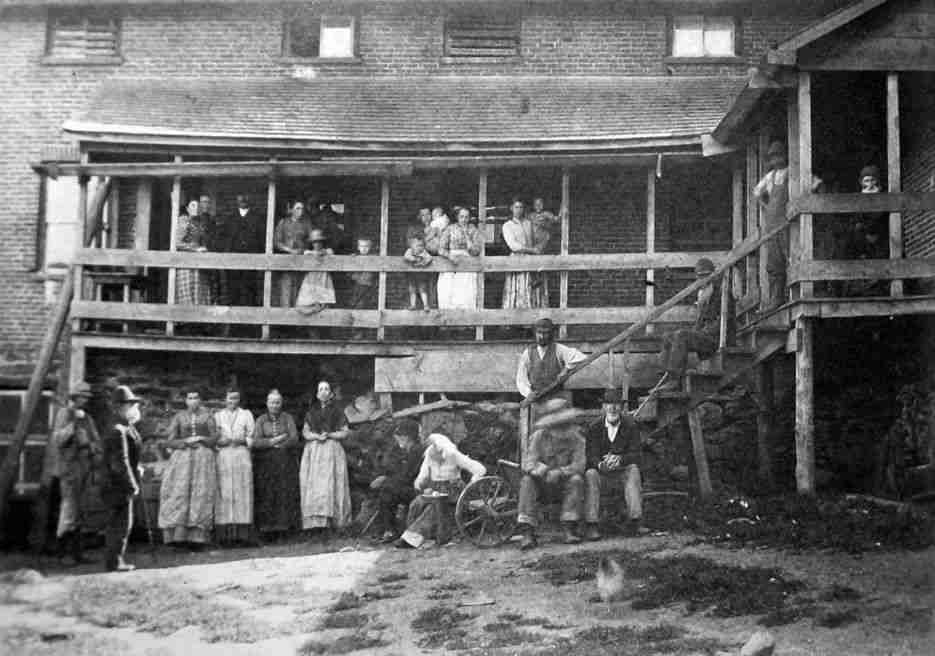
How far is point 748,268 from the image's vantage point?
10.6m

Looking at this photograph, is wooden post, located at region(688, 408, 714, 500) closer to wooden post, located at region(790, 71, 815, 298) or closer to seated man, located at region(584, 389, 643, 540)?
seated man, located at region(584, 389, 643, 540)

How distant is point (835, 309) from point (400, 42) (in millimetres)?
7585

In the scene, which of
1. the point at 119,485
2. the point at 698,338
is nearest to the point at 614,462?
the point at 698,338

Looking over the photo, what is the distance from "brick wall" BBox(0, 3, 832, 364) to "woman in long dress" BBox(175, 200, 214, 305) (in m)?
3.16

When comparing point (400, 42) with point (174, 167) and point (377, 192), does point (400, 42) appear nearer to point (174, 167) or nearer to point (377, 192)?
point (377, 192)

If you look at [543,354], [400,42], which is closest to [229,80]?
[400,42]

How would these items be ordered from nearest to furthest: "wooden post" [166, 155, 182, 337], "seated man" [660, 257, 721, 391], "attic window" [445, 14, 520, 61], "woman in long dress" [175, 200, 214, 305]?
"seated man" [660, 257, 721, 391] < "wooden post" [166, 155, 182, 337] < "woman in long dress" [175, 200, 214, 305] < "attic window" [445, 14, 520, 61]

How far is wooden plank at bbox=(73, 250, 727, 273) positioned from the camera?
11000mm

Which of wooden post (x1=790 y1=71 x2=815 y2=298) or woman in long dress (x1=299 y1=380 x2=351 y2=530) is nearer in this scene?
wooden post (x1=790 y1=71 x2=815 y2=298)

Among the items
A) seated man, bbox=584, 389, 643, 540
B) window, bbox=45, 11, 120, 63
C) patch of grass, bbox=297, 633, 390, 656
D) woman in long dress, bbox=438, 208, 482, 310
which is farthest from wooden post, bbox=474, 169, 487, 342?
window, bbox=45, 11, 120, 63

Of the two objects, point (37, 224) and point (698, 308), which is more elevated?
point (37, 224)

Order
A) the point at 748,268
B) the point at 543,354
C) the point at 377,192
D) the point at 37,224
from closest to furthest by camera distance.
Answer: the point at 543,354, the point at 748,268, the point at 377,192, the point at 37,224

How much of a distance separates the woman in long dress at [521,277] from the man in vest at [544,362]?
153 cm

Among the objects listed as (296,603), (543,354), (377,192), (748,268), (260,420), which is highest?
(377,192)
